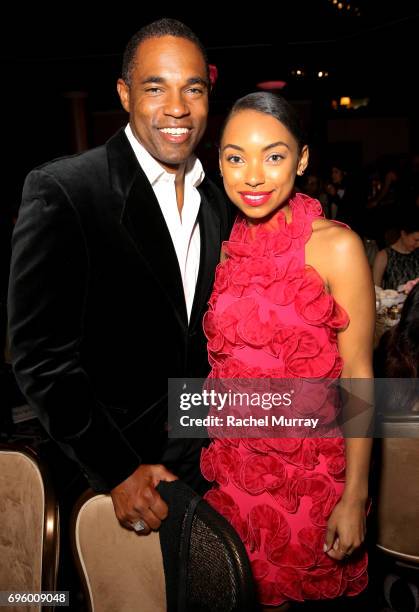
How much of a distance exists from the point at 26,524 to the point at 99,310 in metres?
0.59

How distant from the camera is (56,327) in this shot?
1.23m

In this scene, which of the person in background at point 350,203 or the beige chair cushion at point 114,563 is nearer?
the beige chair cushion at point 114,563

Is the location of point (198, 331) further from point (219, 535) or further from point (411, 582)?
point (411, 582)

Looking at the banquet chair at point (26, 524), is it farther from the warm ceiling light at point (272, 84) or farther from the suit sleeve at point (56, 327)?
the warm ceiling light at point (272, 84)

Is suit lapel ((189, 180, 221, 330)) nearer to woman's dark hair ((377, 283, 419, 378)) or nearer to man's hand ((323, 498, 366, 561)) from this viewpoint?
man's hand ((323, 498, 366, 561))

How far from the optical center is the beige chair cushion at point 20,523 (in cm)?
138

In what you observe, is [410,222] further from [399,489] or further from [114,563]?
[114,563]

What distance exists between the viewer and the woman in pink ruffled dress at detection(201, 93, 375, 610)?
4.11 ft

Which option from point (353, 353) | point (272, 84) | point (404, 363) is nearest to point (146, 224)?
point (353, 353)

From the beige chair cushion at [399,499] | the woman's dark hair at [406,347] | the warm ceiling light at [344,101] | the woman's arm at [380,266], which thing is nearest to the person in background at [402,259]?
the woman's arm at [380,266]

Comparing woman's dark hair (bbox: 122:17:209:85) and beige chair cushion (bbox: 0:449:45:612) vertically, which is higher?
woman's dark hair (bbox: 122:17:209:85)

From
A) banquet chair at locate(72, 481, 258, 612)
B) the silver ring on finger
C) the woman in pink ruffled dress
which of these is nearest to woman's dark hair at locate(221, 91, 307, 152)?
the woman in pink ruffled dress

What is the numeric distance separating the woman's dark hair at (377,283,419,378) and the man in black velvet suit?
2.54ft

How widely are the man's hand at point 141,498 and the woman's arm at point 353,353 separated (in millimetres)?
395
